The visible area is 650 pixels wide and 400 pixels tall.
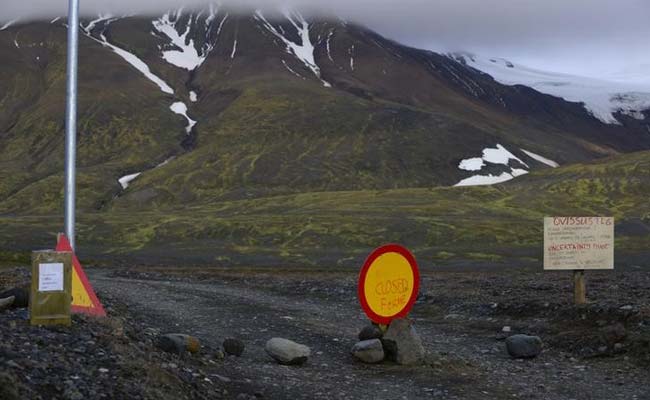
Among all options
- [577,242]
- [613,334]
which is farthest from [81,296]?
[577,242]

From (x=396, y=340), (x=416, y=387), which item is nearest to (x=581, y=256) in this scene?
(x=396, y=340)

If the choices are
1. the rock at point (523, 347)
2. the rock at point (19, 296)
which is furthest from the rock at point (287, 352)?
the rock at point (19, 296)

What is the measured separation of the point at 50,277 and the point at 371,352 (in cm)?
632

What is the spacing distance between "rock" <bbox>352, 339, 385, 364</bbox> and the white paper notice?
19.8ft

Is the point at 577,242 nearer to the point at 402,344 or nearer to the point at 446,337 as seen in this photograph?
the point at 446,337

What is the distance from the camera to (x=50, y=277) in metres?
12.6

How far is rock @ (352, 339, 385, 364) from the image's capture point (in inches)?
608

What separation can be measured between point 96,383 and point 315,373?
17.5 feet

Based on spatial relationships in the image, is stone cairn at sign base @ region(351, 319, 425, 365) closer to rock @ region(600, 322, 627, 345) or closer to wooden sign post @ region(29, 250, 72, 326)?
rock @ region(600, 322, 627, 345)

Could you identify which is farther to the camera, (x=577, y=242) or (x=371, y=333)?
(x=577, y=242)

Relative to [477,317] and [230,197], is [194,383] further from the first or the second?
[230,197]

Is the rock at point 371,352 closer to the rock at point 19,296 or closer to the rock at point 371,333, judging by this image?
the rock at point 371,333

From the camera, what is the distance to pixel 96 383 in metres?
9.85

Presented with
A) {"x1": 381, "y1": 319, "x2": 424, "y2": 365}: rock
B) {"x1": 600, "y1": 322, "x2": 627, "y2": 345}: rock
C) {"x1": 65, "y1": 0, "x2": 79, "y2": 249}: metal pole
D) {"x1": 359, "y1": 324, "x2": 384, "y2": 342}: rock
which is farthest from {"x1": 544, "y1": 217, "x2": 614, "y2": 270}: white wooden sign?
{"x1": 65, "y1": 0, "x2": 79, "y2": 249}: metal pole
